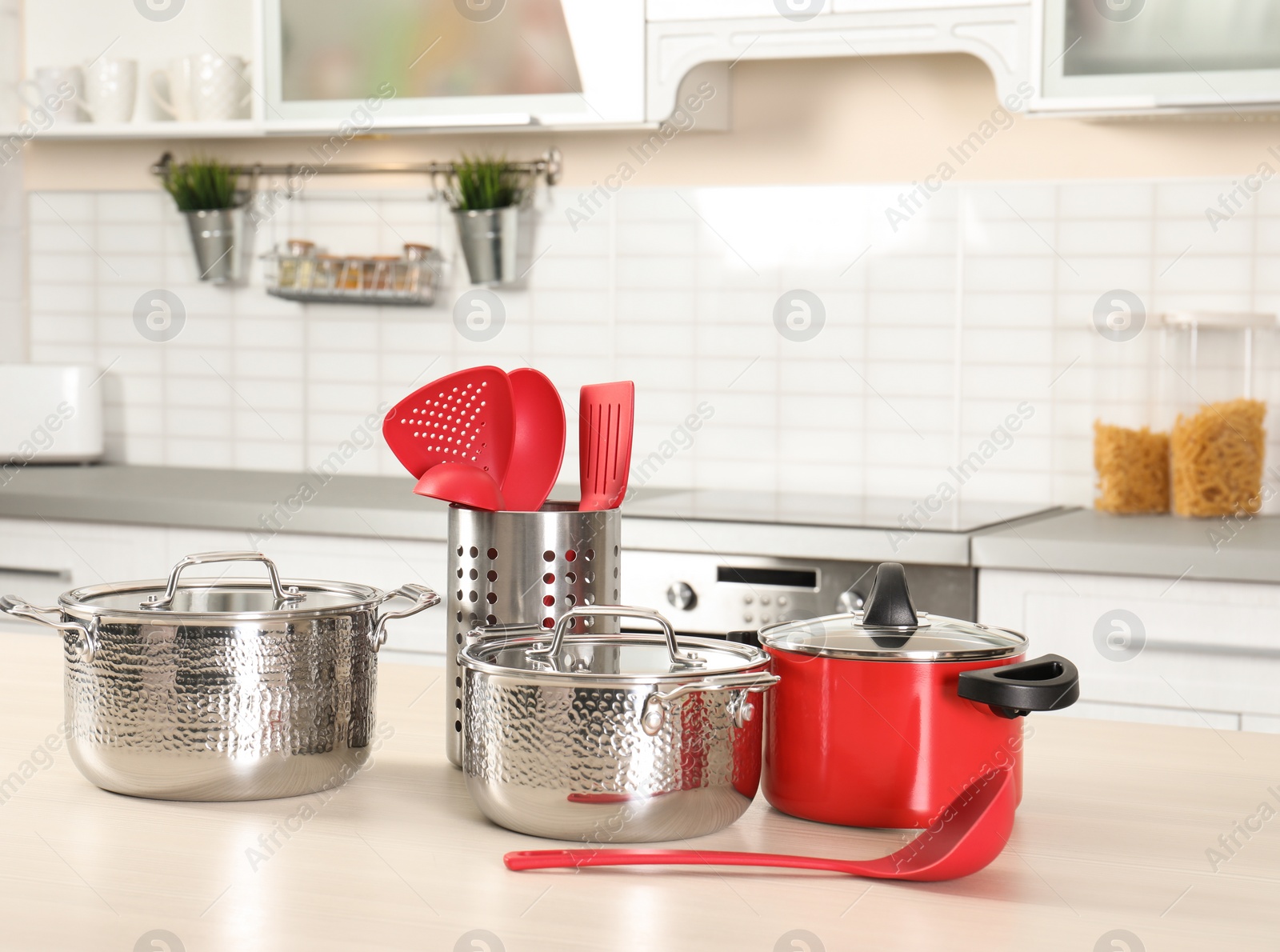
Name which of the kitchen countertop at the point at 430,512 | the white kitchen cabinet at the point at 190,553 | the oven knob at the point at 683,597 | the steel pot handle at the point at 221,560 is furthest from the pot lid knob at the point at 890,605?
the white kitchen cabinet at the point at 190,553

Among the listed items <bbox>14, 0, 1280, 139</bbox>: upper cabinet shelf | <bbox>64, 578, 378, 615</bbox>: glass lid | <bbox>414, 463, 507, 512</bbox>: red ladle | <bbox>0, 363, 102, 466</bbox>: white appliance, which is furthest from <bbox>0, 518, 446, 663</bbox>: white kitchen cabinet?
<bbox>414, 463, 507, 512</bbox>: red ladle

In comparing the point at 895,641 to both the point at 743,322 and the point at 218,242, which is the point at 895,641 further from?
the point at 218,242

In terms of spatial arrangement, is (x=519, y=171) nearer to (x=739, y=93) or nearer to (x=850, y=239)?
(x=739, y=93)

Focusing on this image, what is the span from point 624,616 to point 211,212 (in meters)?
2.35

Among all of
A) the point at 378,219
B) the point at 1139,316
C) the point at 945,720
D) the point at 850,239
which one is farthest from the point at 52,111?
the point at 945,720

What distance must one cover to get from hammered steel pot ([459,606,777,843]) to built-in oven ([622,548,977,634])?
4.05 ft

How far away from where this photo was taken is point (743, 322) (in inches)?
103

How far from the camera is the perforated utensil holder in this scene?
88 centimetres

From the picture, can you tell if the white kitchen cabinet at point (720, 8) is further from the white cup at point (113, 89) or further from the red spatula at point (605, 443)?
the red spatula at point (605, 443)

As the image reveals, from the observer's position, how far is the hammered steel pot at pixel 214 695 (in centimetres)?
79

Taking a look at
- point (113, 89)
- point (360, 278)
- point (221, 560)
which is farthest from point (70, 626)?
point (113, 89)

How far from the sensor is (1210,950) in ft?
2.05

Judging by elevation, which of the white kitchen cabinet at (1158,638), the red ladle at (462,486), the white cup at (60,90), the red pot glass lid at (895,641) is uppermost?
the white cup at (60,90)

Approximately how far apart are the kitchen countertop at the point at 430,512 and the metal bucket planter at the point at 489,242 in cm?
44
